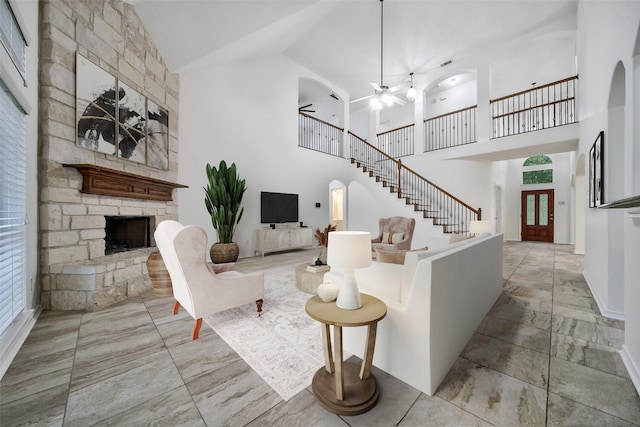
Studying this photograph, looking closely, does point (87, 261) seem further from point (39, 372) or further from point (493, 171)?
point (493, 171)

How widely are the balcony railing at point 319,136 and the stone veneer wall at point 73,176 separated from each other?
4.58 metres

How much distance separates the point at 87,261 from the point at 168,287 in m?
0.91

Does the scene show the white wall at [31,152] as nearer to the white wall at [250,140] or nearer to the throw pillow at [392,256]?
the white wall at [250,140]

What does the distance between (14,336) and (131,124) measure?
8.72 ft

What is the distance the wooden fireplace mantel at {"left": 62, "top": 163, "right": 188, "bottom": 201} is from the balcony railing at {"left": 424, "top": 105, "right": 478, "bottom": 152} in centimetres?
701

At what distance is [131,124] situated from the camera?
3391mm

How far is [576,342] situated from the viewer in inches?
79.5

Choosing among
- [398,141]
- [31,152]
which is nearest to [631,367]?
[31,152]

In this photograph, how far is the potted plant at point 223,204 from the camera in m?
4.61

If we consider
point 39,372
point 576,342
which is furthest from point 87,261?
point 576,342

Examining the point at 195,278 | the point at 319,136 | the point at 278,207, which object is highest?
the point at 319,136

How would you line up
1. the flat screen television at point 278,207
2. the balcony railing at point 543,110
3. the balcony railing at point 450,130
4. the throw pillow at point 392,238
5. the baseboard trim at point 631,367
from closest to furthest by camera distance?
the baseboard trim at point 631,367 < the throw pillow at point 392,238 < the balcony railing at point 543,110 < the flat screen television at point 278,207 < the balcony railing at point 450,130

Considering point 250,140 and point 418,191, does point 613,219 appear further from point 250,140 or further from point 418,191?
point 250,140

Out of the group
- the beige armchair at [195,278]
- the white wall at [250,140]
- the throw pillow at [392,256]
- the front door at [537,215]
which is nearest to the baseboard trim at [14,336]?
the beige armchair at [195,278]
